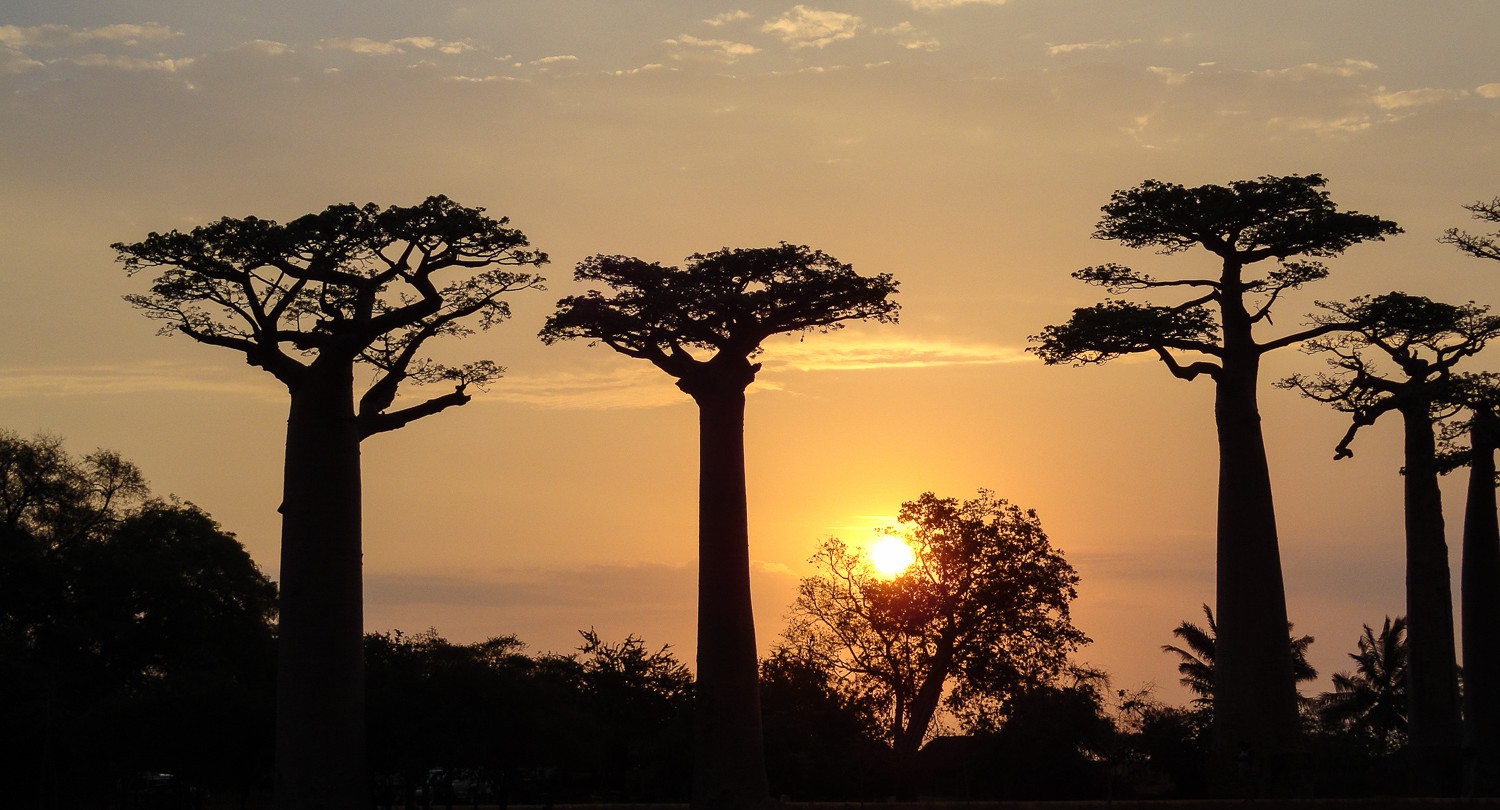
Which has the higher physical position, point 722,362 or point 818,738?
point 722,362

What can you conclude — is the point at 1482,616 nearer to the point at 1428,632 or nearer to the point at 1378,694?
the point at 1428,632

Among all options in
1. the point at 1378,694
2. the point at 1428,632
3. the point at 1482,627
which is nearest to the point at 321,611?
the point at 1428,632

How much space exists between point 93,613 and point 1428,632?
30788mm

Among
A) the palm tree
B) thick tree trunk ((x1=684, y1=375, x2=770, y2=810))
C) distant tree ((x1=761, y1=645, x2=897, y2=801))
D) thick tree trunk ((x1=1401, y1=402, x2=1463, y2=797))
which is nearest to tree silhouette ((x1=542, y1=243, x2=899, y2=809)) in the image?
thick tree trunk ((x1=684, y1=375, x2=770, y2=810))

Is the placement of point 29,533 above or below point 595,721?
above

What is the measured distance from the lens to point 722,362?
26344mm

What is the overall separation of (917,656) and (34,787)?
22339mm

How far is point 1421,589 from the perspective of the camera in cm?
3128

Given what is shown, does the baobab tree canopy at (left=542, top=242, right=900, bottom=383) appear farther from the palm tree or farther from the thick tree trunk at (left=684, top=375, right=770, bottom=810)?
the palm tree

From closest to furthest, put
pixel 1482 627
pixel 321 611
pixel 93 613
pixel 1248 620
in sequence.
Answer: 1. pixel 321 611
2. pixel 1248 620
3. pixel 1482 627
4. pixel 93 613

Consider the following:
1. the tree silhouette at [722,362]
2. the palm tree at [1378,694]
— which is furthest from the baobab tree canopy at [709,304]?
the palm tree at [1378,694]

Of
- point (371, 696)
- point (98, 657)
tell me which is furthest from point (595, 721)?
point (98, 657)

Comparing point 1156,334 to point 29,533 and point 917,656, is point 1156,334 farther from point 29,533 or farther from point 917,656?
point 29,533

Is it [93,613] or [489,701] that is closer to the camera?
[489,701]
